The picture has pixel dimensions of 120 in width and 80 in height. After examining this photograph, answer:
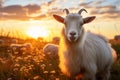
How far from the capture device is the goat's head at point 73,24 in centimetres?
819

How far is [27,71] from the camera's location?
9.06 m

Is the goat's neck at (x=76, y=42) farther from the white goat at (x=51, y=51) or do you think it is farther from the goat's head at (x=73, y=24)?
the white goat at (x=51, y=51)

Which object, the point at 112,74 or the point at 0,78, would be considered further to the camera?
the point at 112,74

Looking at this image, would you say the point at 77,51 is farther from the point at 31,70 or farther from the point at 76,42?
the point at 31,70

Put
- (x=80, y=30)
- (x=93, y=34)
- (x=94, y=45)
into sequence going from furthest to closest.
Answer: (x=93, y=34)
(x=94, y=45)
(x=80, y=30)

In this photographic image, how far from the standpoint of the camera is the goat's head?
322 inches

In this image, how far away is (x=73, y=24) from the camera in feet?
27.8

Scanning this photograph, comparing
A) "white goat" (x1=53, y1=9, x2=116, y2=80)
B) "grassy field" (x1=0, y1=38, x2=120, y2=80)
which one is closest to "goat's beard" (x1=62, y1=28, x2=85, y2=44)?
"white goat" (x1=53, y1=9, x2=116, y2=80)

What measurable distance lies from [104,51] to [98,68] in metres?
0.56

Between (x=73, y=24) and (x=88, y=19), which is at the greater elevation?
(x=88, y=19)

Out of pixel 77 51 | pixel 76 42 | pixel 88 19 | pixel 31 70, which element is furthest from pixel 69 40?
pixel 31 70

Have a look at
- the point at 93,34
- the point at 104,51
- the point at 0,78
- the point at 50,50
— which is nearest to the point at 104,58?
the point at 104,51

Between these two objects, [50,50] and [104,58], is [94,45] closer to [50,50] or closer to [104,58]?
[104,58]

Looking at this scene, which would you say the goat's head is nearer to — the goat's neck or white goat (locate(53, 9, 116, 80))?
white goat (locate(53, 9, 116, 80))
